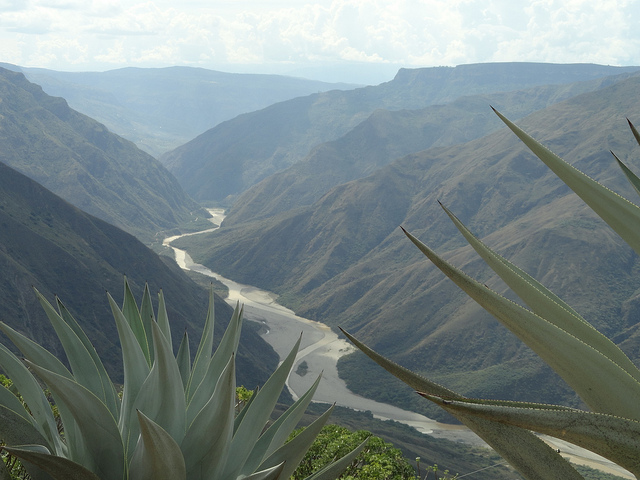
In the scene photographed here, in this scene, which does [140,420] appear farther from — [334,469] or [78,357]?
[334,469]

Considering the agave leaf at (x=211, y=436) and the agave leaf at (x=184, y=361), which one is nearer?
the agave leaf at (x=211, y=436)

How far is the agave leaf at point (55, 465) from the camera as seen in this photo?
94.6 inches

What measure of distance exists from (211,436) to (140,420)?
25.5 inches

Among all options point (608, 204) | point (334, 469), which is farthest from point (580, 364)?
point (334, 469)

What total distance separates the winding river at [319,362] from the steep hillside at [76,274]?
7344mm

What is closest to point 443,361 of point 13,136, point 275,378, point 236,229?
point 275,378

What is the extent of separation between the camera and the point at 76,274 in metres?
61.3

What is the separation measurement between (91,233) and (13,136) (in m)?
104

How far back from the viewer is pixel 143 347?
147 inches

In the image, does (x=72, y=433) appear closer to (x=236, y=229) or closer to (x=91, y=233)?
(x=91, y=233)

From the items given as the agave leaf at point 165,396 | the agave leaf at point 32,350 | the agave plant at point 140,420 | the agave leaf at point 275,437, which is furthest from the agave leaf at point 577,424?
the agave leaf at point 32,350

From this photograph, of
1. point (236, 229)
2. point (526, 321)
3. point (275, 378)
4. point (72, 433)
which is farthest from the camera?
point (236, 229)

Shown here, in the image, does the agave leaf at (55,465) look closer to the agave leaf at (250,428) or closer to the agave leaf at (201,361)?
the agave leaf at (250,428)

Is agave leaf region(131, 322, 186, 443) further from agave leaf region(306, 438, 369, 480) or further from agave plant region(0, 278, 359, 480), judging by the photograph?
agave leaf region(306, 438, 369, 480)
